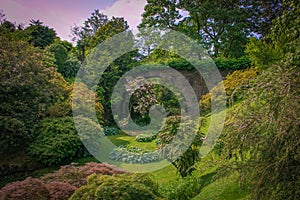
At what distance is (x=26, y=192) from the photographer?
4.17 m

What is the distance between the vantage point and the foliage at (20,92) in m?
7.44

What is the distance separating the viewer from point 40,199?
4188 mm

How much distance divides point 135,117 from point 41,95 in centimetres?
580

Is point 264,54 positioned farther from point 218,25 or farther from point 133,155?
point 218,25

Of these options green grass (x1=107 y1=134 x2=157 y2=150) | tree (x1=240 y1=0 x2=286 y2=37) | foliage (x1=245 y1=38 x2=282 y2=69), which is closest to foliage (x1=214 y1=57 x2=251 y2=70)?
foliage (x1=245 y1=38 x2=282 y2=69)

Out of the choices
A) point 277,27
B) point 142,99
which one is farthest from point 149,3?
point 277,27

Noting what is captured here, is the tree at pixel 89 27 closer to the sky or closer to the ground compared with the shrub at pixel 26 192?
closer to the sky

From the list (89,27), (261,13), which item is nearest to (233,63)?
(261,13)

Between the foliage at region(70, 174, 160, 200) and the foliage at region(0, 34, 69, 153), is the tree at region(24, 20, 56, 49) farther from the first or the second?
the foliage at region(70, 174, 160, 200)

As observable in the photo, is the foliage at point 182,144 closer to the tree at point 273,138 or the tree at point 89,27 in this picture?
the tree at point 273,138

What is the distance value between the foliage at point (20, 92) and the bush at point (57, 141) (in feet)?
1.19

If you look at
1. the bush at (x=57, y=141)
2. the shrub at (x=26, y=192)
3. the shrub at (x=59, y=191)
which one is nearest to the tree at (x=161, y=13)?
the bush at (x=57, y=141)

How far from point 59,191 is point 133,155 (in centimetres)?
446

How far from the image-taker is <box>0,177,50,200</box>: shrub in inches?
162
